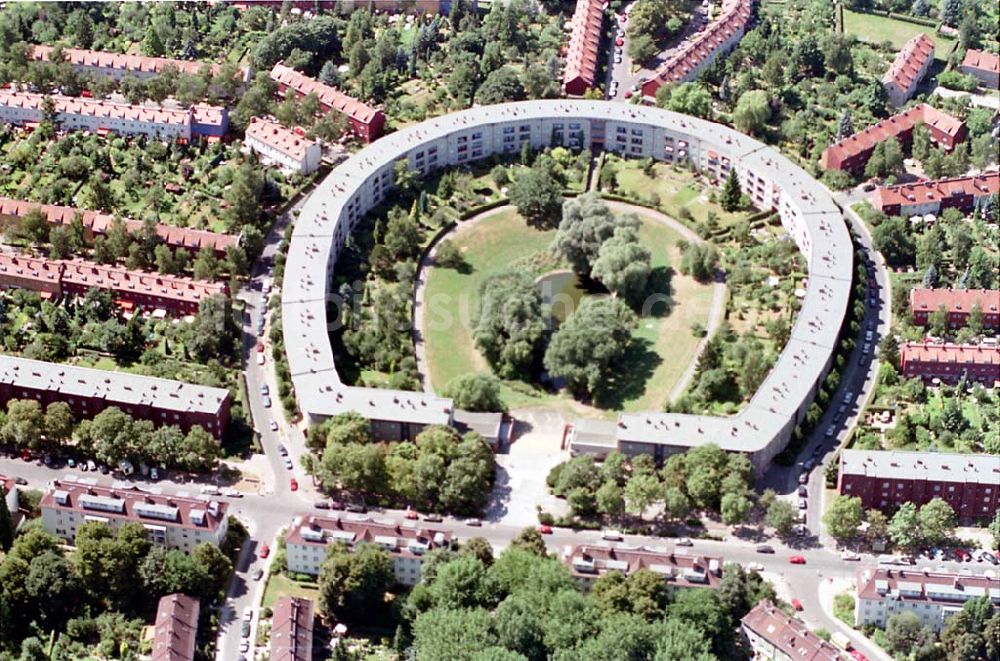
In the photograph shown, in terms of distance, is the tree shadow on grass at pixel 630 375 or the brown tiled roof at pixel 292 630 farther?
the tree shadow on grass at pixel 630 375

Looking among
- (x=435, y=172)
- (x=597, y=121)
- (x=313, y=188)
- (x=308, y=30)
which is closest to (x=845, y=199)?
(x=597, y=121)

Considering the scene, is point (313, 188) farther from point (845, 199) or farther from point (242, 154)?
point (845, 199)

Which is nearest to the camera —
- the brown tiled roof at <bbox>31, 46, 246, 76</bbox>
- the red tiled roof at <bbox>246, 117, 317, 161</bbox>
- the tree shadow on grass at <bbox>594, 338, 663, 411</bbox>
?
the tree shadow on grass at <bbox>594, 338, 663, 411</bbox>

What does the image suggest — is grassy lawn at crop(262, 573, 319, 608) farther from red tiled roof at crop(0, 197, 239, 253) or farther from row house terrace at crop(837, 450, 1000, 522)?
red tiled roof at crop(0, 197, 239, 253)

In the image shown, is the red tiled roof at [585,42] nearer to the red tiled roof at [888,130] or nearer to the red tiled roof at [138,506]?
the red tiled roof at [888,130]

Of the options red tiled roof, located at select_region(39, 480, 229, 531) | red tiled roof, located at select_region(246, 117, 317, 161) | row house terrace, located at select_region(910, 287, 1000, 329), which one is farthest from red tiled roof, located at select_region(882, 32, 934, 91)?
red tiled roof, located at select_region(39, 480, 229, 531)

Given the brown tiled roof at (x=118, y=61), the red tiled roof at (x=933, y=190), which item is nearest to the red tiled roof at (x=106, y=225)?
the brown tiled roof at (x=118, y=61)

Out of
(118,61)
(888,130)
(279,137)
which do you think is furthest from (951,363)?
(118,61)

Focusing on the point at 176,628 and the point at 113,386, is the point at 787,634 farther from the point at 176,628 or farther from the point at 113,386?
the point at 113,386
